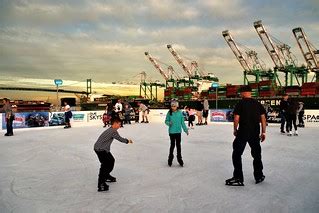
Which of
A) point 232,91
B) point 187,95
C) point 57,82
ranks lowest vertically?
point 57,82

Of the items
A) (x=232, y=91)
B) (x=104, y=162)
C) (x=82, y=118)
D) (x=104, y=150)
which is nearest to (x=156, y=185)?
(x=104, y=162)

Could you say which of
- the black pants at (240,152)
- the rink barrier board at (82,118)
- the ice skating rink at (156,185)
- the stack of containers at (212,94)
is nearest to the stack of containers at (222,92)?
the stack of containers at (212,94)

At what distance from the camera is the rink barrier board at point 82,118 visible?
1961 centimetres

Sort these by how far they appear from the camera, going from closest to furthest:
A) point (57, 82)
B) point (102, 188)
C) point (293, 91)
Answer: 1. point (102, 188)
2. point (57, 82)
3. point (293, 91)

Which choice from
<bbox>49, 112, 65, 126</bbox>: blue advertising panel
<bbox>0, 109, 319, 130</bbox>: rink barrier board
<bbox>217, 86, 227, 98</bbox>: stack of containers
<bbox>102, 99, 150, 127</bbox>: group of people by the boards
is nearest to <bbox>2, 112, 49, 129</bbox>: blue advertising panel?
<bbox>0, 109, 319, 130</bbox>: rink barrier board

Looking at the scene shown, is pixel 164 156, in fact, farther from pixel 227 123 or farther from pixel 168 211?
pixel 227 123

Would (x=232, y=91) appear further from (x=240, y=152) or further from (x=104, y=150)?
(x=104, y=150)

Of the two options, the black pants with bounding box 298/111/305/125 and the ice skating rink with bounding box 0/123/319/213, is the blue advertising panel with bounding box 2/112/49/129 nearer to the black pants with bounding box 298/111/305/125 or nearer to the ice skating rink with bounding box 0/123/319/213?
the ice skating rink with bounding box 0/123/319/213

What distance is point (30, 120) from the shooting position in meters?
19.9

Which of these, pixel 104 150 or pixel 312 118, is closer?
pixel 104 150

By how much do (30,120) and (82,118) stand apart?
427 centimetres

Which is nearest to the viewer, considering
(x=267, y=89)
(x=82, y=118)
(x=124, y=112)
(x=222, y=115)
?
(x=124, y=112)

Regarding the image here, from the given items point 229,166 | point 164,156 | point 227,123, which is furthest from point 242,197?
point 227,123

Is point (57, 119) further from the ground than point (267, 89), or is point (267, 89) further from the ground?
point (267, 89)
